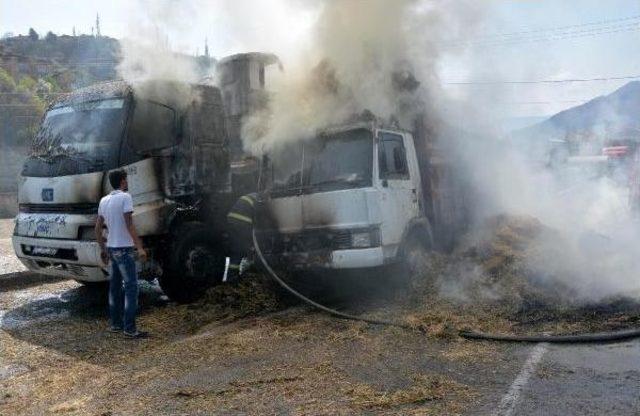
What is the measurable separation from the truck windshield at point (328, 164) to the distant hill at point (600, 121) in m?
10.8

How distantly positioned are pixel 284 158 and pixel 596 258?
467 centimetres

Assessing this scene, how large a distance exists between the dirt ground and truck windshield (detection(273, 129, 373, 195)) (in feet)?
5.11

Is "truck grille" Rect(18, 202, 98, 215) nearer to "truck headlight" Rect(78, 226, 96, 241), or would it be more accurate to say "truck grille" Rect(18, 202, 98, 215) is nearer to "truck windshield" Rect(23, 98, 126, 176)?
"truck headlight" Rect(78, 226, 96, 241)

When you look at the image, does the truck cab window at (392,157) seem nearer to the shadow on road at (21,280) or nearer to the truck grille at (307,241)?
the truck grille at (307,241)

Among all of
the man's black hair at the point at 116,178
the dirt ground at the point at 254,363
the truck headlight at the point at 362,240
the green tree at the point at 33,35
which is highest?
the green tree at the point at 33,35

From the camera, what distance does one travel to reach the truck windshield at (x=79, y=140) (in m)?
6.66

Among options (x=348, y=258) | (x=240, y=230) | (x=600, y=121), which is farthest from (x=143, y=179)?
(x=600, y=121)

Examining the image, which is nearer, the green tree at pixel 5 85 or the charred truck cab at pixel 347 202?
the charred truck cab at pixel 347 202

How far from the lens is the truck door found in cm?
675

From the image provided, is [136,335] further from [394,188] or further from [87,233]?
[394,188]

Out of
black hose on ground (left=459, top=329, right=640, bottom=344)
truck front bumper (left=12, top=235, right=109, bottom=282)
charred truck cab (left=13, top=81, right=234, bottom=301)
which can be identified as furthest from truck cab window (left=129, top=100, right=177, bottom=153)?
black hose on ground (left=459, top=329, right=640, bottom=344)

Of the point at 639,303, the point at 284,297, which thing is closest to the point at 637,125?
the point at 639,303

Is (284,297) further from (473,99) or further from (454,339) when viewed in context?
(473,99)

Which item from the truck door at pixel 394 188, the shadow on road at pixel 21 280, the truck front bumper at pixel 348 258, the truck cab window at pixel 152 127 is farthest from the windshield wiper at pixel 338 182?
the shadow on road at pixel 21 280
